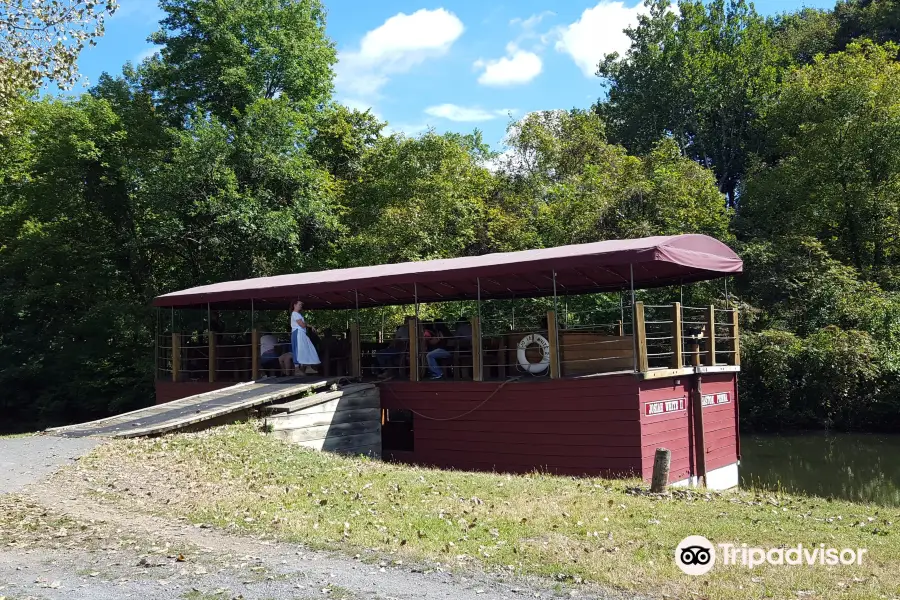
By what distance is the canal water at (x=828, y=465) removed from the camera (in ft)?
55.3

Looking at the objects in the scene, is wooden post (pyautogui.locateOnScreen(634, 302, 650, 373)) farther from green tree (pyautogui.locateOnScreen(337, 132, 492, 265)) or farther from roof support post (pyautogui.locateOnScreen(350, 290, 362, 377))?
green tree (pyautogui.locateOnScreen(337, 132, 492, 265))

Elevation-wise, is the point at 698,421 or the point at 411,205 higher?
the point at 411,205

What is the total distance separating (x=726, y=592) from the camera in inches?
229

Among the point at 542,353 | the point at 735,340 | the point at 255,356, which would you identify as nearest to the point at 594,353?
the point at 542,353

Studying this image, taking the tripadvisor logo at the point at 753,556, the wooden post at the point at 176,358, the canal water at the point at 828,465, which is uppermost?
the wooden post at the point at 176,358

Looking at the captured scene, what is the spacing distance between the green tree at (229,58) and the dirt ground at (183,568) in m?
23.8

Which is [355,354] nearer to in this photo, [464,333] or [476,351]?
[464,333]

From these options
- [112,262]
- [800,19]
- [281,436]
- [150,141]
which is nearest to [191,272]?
[112,262]

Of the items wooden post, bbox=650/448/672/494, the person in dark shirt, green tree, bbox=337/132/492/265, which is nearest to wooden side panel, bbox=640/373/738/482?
wooden post, bbox=650/448/672/494

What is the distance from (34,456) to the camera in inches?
443

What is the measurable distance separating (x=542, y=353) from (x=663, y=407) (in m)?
2.10

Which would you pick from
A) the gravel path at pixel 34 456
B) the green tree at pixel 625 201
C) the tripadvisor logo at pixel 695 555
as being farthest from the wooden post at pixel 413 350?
the green tree at pixel 625 201

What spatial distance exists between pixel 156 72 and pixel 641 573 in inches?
1184

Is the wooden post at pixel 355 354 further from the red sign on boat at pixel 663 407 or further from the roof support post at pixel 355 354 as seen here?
the red sign on boat at pixel 663 407
